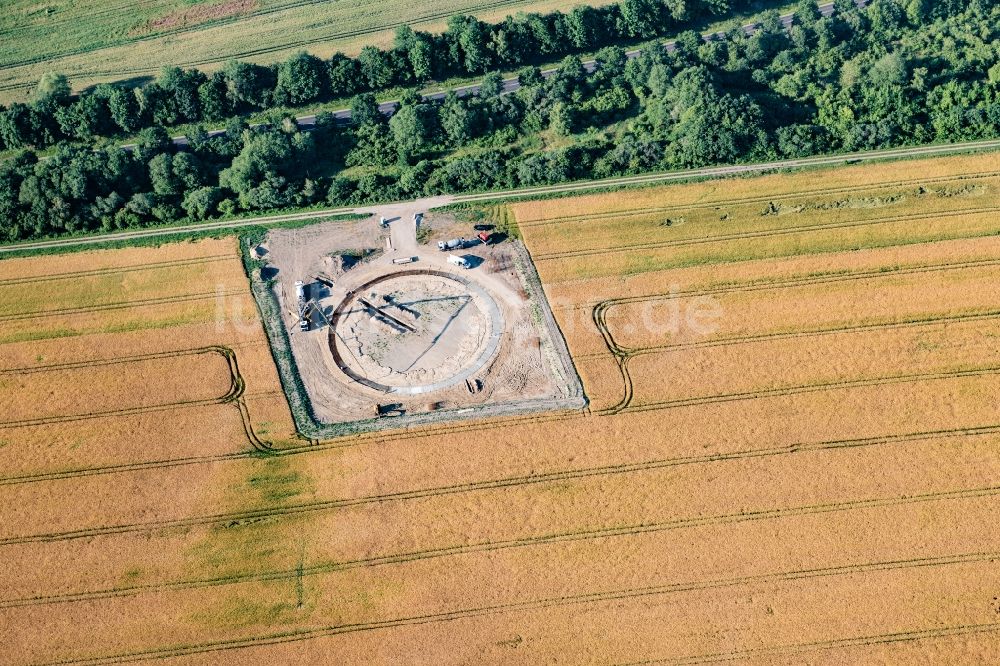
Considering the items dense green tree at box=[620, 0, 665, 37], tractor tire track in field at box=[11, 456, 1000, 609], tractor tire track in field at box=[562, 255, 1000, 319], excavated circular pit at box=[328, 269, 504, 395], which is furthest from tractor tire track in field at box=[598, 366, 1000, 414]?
dense green tree at box=[620, 0, 665, 37]

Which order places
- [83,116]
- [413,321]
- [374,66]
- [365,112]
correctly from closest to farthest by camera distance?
[413,321] → [365,112] → [83,116] → [374,66]

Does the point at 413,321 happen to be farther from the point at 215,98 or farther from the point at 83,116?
the point at 83,116

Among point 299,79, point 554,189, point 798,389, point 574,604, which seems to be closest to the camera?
point 574,604

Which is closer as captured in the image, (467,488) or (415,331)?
(467,488)

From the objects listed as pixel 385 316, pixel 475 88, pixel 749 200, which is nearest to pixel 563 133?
pixel 475 88

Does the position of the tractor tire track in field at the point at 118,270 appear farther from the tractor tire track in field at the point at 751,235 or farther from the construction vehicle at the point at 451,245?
the tractor tire track in field at the point at 751,235

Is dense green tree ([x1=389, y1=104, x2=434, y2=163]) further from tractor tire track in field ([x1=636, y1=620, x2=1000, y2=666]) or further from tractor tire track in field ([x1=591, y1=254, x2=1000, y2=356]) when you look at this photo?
tractor tire track in field ([x1=636, y1=620, x2=1000, y2=666])
